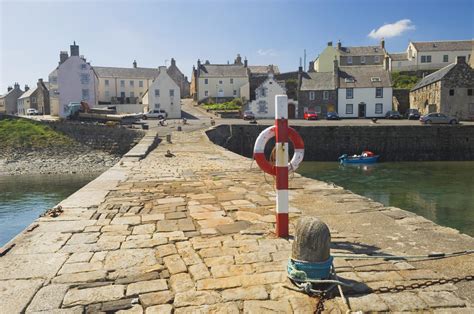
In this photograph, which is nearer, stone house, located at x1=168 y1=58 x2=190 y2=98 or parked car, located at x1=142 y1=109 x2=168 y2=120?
parked car, located at x1=142 y1=109 x2=168 y2=120

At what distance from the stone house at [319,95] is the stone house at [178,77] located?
3617cm

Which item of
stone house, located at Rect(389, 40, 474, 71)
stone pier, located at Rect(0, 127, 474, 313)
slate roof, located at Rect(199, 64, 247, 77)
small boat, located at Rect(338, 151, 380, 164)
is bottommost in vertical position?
small boat, located at Rect(338, 151, 380, 164)

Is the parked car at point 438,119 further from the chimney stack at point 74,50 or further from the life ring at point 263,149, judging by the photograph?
the chimney stack at point 74,50

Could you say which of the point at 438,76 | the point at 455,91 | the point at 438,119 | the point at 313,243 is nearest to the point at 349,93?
the point at 438,76

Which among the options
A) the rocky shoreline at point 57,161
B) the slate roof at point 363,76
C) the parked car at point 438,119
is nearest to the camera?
the rocky shoreline at point 57,161

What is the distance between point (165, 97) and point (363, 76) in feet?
83.1

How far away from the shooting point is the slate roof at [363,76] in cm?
4931

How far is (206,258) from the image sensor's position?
4629 mm

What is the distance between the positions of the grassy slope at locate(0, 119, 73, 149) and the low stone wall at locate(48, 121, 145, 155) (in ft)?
2.44

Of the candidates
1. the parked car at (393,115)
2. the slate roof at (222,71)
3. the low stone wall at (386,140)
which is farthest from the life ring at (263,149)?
the slate roof at (222,71)

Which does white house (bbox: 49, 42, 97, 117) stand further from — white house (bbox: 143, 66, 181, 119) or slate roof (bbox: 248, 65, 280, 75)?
slate roof (bbox: 248, 65, 280, 75)

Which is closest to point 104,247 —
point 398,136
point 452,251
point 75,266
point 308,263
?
point 75,266

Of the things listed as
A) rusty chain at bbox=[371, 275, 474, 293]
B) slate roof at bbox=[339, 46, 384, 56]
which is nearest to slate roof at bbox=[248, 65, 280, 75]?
slate roof at bbox=[339, 46, 384, 56]

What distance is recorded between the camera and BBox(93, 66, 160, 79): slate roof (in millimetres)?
66250
